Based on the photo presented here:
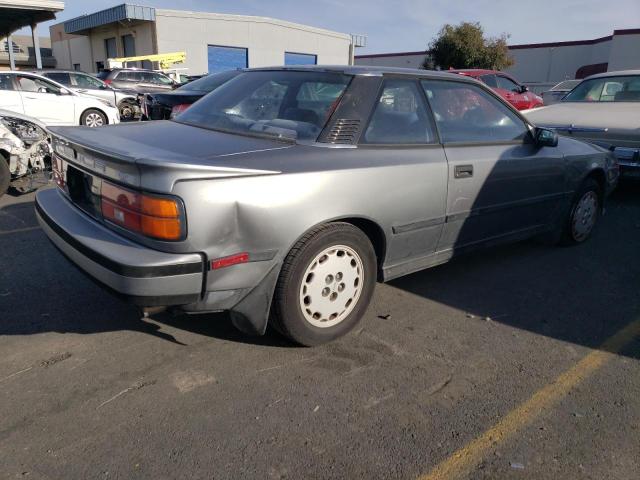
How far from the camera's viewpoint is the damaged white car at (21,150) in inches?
243

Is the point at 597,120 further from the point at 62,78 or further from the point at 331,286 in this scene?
the point at 62,78

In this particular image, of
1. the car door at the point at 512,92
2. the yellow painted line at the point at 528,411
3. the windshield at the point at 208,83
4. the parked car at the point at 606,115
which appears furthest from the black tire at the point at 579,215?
the car door at the point at 512,92

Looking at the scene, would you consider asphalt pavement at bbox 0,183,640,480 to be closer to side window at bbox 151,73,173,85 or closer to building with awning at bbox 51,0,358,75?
side window at bbox 151,73,173,85

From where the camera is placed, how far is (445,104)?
373cm

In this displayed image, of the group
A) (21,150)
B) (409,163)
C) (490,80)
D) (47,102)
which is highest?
(490,80)

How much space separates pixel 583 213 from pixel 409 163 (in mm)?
2779

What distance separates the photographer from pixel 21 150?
624 cm

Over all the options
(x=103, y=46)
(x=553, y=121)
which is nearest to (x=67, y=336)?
(x=553, y=121)

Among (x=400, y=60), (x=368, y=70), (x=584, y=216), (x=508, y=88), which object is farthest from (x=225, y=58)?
(x=368, y=70)

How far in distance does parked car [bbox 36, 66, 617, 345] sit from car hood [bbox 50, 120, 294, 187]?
0.4 inches

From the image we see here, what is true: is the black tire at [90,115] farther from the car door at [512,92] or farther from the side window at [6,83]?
the car door at [512,92]

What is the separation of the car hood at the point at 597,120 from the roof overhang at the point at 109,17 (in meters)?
27.0

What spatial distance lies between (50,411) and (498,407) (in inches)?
86.1

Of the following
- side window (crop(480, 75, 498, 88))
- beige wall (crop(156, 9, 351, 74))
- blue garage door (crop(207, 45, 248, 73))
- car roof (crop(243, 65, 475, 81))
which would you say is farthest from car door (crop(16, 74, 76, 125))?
blue garage door (crop(207, 45, 248, 73))
